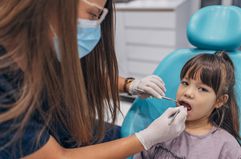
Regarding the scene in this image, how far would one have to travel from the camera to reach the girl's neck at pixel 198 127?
1.15 m

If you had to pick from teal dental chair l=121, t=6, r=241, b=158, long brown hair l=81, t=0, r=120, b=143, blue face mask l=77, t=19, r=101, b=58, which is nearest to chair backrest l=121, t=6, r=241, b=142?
teal dental chair l=121, t=6, r=241, b=158

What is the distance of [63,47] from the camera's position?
83cm

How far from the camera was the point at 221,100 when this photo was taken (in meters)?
1.15

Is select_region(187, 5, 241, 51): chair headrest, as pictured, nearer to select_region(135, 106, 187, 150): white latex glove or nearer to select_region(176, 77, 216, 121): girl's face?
select_region(176, 77, 216, 121): girl's face

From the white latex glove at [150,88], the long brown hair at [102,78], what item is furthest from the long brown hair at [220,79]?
the long brown hair at [102,78]

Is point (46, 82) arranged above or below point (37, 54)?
below

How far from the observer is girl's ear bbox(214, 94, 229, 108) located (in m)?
1.14

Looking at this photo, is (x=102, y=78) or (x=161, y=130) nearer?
(x=161, y=130)

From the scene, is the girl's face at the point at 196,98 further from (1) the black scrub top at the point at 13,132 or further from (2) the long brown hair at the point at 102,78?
(1) the black scrub top at the point at 13,132

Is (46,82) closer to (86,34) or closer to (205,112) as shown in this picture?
(86,34)

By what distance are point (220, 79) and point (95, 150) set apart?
52 cm

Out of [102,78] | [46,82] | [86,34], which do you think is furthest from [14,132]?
[102,78]

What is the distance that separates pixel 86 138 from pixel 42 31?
0.43 meters

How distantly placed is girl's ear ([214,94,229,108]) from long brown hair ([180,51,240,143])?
0.05 feet
